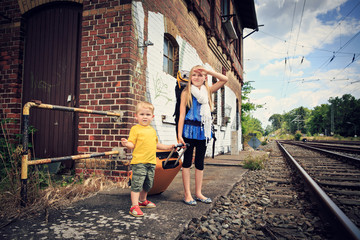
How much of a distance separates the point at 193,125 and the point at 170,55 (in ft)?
10.7

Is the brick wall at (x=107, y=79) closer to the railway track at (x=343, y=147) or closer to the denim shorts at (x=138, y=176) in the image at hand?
the denim shorts at (x=138, y=176)

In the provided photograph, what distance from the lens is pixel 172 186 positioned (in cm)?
356

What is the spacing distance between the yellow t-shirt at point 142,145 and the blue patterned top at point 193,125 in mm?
489

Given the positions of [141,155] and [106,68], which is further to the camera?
[106,68]

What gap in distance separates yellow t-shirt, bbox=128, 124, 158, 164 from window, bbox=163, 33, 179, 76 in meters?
3.12

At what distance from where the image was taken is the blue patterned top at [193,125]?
→ 2.64 meters

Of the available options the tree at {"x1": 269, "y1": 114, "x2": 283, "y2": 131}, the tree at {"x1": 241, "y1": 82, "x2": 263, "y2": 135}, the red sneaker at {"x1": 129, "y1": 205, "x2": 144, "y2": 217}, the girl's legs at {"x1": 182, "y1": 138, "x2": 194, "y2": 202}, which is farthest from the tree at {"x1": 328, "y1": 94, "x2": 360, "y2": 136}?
the tree at {"x1": 269, "y1": 114, "x2": 283, "y2": 131}

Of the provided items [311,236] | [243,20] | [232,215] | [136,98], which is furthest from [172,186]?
[243,20]

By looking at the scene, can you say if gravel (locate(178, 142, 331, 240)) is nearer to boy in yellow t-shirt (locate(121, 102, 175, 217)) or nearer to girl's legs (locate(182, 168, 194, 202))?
girl's legs (locate(182, 168, 194, 202))

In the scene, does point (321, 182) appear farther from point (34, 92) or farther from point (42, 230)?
point (34, 92)

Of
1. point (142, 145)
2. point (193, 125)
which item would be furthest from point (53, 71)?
point (193, 125)

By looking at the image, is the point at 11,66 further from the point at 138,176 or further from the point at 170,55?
the point at 138,176

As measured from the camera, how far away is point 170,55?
18.0 ft

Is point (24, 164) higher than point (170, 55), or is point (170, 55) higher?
point (170, 55)
